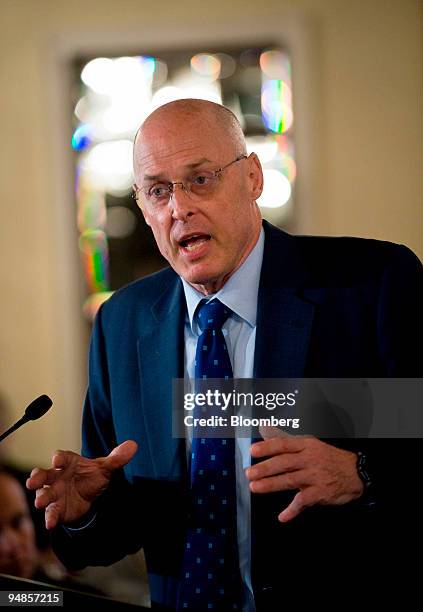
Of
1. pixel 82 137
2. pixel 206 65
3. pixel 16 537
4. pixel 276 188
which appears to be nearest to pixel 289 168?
pixel 276 188

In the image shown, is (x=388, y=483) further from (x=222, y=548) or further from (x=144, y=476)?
(x=144, y=476)

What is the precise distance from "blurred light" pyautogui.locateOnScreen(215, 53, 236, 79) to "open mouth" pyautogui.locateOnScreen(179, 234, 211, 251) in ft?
7.45

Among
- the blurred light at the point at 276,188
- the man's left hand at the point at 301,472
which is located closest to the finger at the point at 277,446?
the man's left hand at the point at 301,472

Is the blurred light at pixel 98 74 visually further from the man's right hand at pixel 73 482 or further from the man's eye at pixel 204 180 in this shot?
the man's right hand at pixel 73 482

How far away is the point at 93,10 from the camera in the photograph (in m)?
3.28

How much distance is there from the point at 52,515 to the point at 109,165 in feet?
8.22

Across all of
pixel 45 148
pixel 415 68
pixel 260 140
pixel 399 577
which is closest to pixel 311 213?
pixel 260 140

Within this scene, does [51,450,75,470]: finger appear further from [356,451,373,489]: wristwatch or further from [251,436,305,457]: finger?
[356,451,373,489]: wristwatch

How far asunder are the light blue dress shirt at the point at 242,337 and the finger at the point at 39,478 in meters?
0.24

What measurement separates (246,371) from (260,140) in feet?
7.43

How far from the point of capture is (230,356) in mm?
1307

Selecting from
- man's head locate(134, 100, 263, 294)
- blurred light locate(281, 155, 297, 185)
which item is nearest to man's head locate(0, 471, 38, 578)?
man's head locate(134, 100, 263, 294)

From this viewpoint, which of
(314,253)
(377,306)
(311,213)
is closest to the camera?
(377,306)

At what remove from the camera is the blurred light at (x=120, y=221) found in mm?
3471
